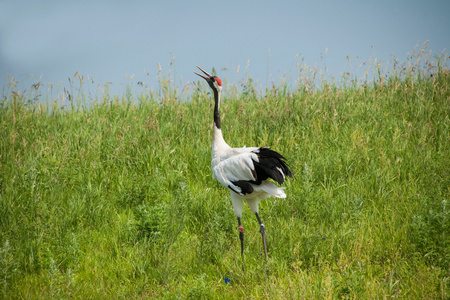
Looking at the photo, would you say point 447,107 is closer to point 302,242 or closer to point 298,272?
point 302,242

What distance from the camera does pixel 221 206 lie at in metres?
5.27

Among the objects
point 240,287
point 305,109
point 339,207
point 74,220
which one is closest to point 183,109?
point 305,109

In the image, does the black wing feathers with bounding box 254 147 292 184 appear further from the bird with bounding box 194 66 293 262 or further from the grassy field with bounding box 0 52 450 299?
the grassy field with bounding box 0 52 450 299

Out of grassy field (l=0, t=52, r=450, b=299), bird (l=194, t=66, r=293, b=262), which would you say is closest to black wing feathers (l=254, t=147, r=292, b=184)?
bird (l=194, t=66, r=293, b=262)

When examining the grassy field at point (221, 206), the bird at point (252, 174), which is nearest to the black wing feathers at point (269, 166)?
the bird at point (252, 174)

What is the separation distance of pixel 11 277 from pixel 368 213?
4.28m

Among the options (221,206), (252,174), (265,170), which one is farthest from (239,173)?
(221,206)

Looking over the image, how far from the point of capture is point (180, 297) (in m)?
3.59

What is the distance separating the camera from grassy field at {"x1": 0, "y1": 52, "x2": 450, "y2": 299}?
3943 millimetres

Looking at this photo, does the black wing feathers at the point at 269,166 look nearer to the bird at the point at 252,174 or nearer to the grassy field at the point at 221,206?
the bird at the point at 252,174

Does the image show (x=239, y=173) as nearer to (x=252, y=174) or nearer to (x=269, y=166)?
(x=252, y=174)

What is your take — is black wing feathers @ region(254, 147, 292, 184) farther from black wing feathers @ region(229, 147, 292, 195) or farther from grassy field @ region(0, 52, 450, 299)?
grassy field @ region(0, 52, 450, 299)

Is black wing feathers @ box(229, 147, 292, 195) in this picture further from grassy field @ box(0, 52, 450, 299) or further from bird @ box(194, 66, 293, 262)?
grassy field @ box(0, 52, 450, 299)

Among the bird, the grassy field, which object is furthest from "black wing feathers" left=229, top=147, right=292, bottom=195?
the grassy field
